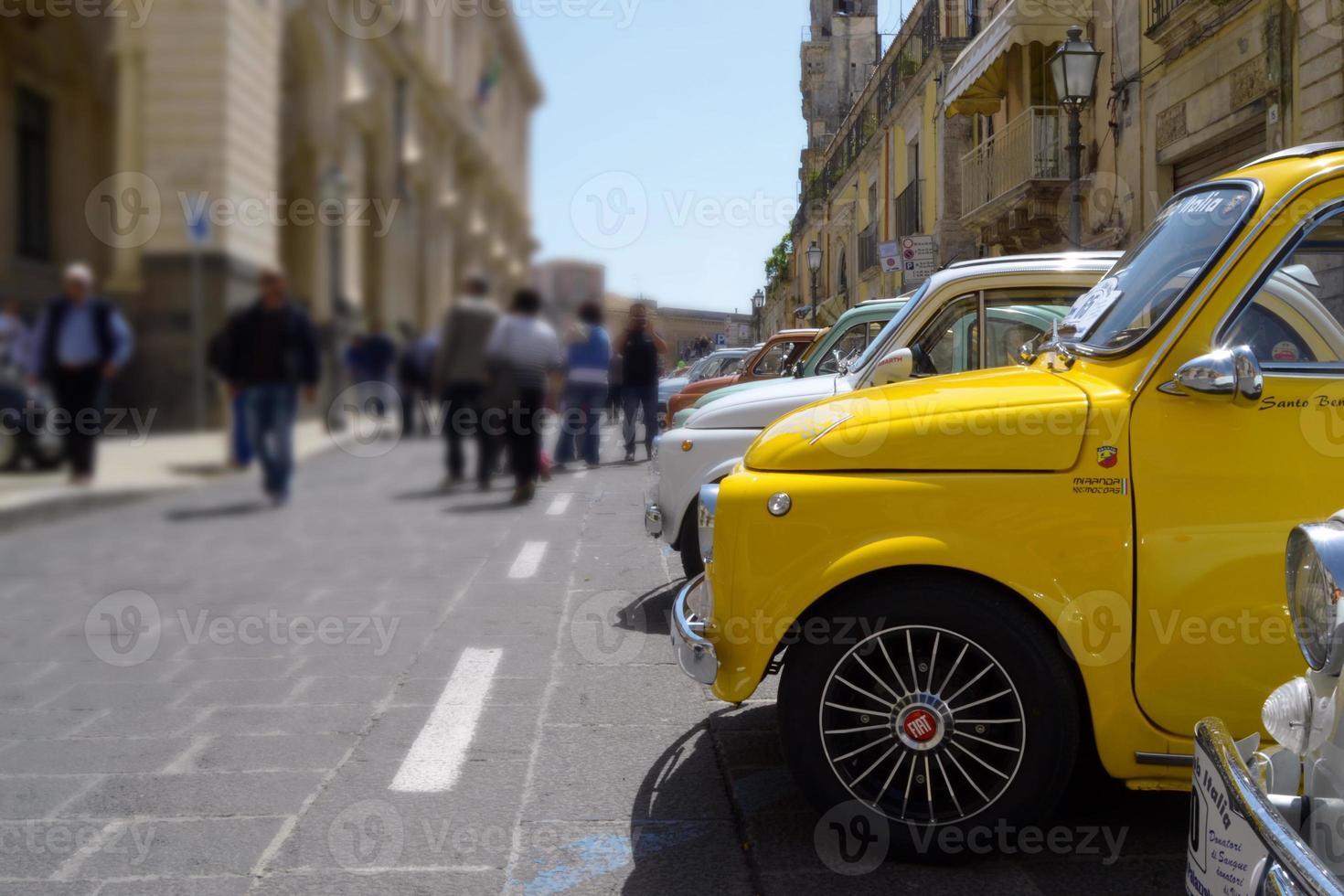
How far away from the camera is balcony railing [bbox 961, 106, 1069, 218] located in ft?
61.2

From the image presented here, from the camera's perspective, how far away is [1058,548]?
3215 millimetres

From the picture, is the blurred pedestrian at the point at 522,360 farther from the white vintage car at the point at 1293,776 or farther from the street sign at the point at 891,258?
the street sign at the point at 891,258

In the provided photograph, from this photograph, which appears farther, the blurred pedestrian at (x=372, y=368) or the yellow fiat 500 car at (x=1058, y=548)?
the blurred pedestrian at (x=372, y=368)

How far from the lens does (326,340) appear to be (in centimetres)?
349

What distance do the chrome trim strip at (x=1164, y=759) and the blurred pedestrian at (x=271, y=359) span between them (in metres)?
2.24

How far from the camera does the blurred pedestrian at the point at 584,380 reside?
3.44m

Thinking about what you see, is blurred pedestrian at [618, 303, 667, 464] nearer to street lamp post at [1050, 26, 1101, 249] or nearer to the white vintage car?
the white vintage car

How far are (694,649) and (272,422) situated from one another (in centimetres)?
125

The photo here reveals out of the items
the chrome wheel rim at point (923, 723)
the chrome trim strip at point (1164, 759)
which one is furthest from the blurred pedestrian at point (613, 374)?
the chrome trim strip at point (1164, 759)

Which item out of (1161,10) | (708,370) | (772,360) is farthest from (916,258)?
(708,370)

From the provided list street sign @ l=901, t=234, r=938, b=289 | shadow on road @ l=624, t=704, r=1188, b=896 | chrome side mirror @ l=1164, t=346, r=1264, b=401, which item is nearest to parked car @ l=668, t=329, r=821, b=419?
street sign @ l=901, t=234, r=938, b=289

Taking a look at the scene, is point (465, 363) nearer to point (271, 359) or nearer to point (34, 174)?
point (271, 359)

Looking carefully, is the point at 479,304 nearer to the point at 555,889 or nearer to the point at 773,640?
the point at 773,640

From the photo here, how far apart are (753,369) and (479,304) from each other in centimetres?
893
